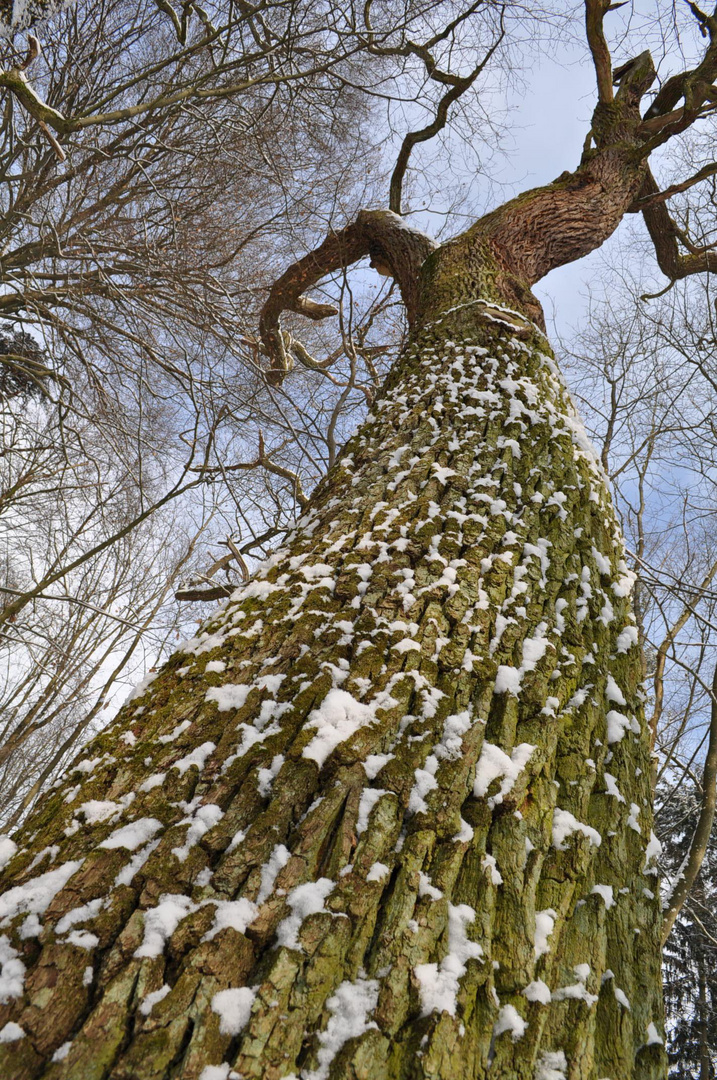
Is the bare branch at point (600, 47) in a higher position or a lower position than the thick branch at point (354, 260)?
higher

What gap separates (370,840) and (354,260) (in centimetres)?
397

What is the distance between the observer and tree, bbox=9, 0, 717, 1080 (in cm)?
71

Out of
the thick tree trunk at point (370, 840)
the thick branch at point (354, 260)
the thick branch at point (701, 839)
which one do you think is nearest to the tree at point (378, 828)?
the thick tree trunk at point (370, 840)

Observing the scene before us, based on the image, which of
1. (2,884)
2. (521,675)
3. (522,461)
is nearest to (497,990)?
(521,675)

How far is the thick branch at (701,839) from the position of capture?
306cm

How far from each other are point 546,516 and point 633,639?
1.41 feet

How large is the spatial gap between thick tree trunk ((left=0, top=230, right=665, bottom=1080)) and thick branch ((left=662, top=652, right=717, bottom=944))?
2.52 metres

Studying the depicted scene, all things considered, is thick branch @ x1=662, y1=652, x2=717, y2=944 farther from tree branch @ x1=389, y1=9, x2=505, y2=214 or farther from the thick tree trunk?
tree branch @ x1=389, y1=9, x2=505, y2=214

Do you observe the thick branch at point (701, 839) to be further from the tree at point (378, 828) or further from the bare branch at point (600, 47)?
the bare branch at point (600, 47)

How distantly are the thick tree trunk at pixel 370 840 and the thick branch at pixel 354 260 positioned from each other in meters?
2.35

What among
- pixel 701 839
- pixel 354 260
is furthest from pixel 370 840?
pixel 354 260

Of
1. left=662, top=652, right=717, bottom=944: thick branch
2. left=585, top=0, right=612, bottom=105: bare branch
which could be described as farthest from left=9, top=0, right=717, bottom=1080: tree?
left=585, top=0, right=612, bottom=105: bare branch

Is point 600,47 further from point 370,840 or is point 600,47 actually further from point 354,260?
point 370,840

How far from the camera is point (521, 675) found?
1241 mm
